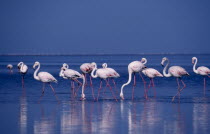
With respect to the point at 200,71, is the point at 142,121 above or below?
below

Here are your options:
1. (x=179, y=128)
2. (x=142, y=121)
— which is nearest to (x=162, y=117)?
(x=142, y=121)

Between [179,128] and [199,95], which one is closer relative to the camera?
[179,128]

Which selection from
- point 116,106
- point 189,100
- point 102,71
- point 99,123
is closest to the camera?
point 99,123

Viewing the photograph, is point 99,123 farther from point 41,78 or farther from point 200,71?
point 200,71

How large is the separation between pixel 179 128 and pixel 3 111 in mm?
4715

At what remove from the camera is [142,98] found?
14.9 metres

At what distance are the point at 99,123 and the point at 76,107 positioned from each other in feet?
9.09

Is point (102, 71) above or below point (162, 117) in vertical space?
above

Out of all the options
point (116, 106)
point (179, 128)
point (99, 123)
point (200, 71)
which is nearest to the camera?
point (179, 128)

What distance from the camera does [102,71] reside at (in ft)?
49.6

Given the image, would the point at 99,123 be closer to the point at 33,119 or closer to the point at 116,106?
the point at 33,119

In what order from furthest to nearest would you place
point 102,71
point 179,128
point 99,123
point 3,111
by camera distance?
1. point 102,71
2. point 3,111
3. point 99,123
4. point 179,128

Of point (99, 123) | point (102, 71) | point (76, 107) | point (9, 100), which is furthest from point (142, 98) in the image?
point (99, 123)

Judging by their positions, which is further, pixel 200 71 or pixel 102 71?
pixel 200 71
